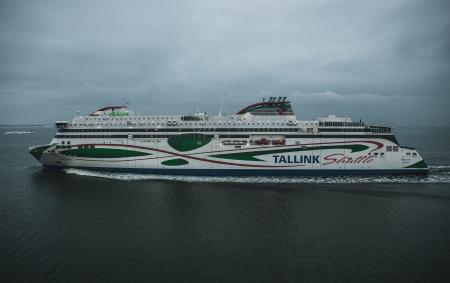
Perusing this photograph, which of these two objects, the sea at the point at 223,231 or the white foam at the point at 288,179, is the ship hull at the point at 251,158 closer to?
the white foam at the point at 288,179

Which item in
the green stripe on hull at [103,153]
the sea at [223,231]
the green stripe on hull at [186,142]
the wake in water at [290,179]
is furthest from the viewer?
the green stripe on hull at [186,142]

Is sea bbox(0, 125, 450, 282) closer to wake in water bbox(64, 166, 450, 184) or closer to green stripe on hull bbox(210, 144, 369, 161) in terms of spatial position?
wake in water bbox(64, 166, 450, 184)

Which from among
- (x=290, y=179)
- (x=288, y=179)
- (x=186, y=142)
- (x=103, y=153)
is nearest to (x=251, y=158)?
(x=288, y=179)

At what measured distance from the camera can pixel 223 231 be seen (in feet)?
67.6

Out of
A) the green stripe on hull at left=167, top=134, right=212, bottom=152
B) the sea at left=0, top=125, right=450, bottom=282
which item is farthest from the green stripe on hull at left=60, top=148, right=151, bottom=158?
the sea at left=0, top=125, right=450, bottom=282

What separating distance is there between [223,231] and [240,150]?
1877cm

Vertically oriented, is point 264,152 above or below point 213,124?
below

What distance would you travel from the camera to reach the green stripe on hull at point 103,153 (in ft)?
125

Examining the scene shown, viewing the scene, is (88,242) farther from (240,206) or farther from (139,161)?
(139,161)

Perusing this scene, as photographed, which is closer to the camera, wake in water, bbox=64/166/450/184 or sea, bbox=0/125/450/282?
sea, bbox=0/125/450/282

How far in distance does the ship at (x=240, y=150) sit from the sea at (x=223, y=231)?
3827 mm

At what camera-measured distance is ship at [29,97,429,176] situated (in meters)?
38.1

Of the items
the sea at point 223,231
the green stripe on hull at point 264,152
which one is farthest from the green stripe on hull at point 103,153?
the green stripe on hull at point 264,152

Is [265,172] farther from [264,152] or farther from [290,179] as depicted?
[290,179]
